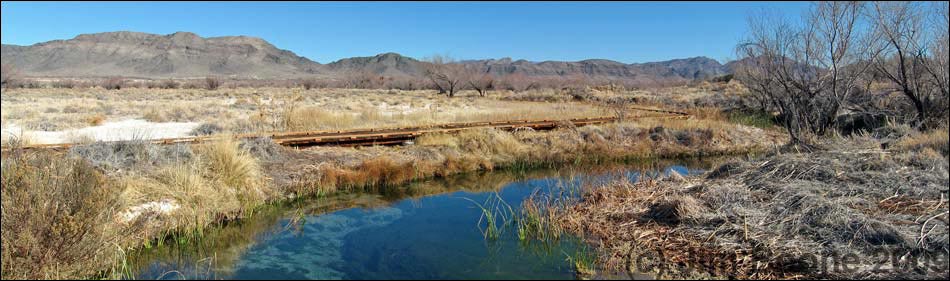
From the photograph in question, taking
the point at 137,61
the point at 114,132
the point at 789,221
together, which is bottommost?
the point at 789,221

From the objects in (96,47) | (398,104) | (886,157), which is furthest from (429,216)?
(96,47)

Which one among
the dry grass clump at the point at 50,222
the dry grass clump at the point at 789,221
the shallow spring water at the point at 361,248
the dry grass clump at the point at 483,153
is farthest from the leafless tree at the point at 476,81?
the dry grass clump at the point at 50,222

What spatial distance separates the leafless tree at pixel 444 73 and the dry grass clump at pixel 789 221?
45.0 metres

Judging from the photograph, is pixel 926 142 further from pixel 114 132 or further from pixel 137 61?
pixel 137 61

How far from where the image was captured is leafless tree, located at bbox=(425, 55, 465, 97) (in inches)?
2151

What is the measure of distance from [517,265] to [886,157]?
6573mm

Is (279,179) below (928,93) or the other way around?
below

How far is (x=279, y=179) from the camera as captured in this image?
10570 mm

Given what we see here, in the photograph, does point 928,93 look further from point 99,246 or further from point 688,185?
point 99,246

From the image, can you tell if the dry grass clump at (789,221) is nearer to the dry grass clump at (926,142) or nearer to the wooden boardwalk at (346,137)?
the dry grass clump at (926,142)

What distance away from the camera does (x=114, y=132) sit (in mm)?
16625

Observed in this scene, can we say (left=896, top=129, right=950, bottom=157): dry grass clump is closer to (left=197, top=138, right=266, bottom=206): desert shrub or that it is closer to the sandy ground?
(left=197, top=138, right=266, bottom=206): desert shrub

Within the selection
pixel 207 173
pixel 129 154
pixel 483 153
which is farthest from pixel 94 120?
pixel 483 153

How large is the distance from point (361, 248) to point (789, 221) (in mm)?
5627
